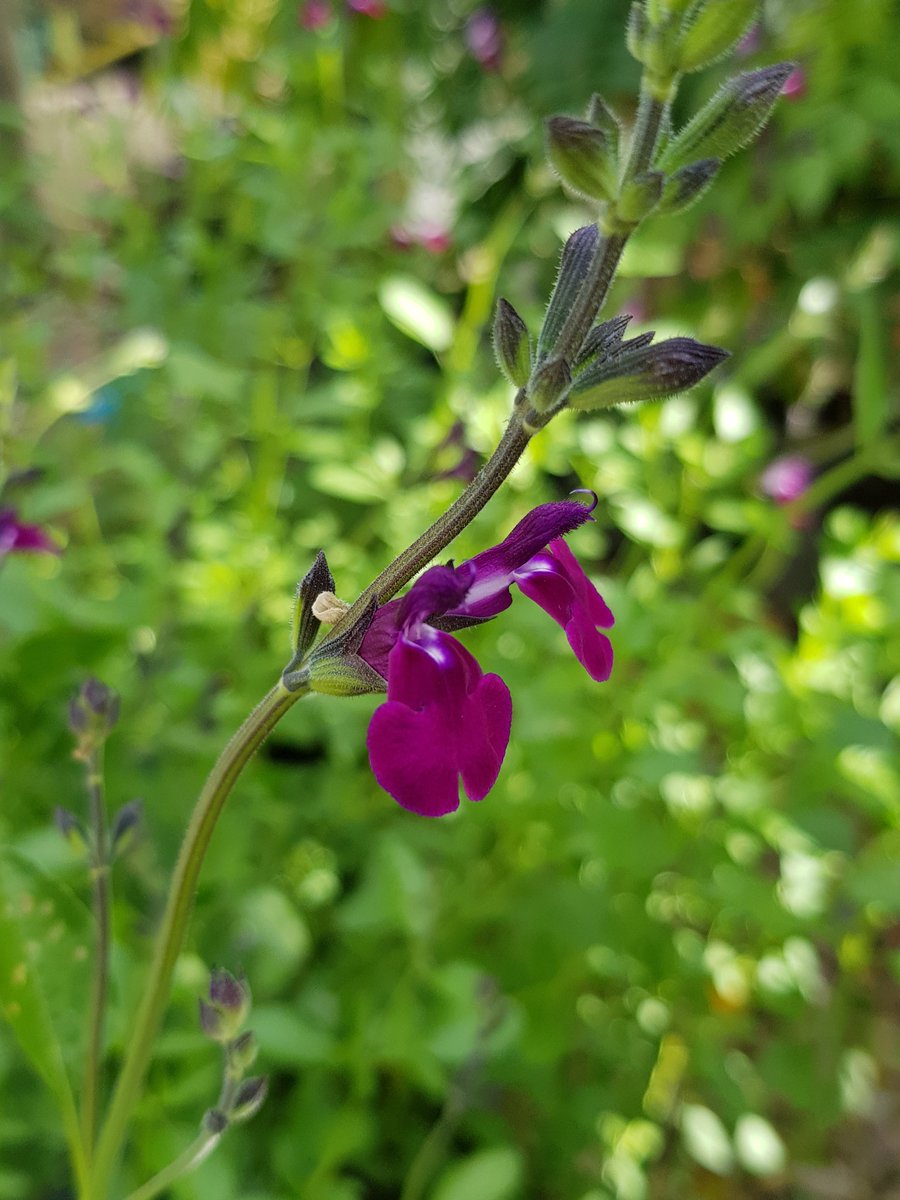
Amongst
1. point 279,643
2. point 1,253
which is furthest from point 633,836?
point 1,253

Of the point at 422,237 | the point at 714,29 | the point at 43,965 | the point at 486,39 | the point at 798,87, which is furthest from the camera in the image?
the point at 486,39

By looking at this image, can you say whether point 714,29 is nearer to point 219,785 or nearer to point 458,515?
point 458,515

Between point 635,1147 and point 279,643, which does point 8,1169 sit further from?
point 635,1147

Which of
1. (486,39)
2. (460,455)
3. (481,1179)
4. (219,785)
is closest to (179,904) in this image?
→ (219,785)

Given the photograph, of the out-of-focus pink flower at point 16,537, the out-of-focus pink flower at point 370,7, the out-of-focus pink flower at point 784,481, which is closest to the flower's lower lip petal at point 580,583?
the out-of-focus pink flower at point 16,537

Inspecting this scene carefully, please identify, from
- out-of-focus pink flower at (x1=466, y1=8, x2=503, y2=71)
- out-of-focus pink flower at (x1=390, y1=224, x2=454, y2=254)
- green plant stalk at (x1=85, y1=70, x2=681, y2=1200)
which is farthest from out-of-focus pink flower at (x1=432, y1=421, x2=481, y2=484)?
out-of-focus pink flower at (x1=466, y1=8, x2=503, y2=71)

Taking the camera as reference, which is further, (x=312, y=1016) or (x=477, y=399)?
(x=477, y=399)
